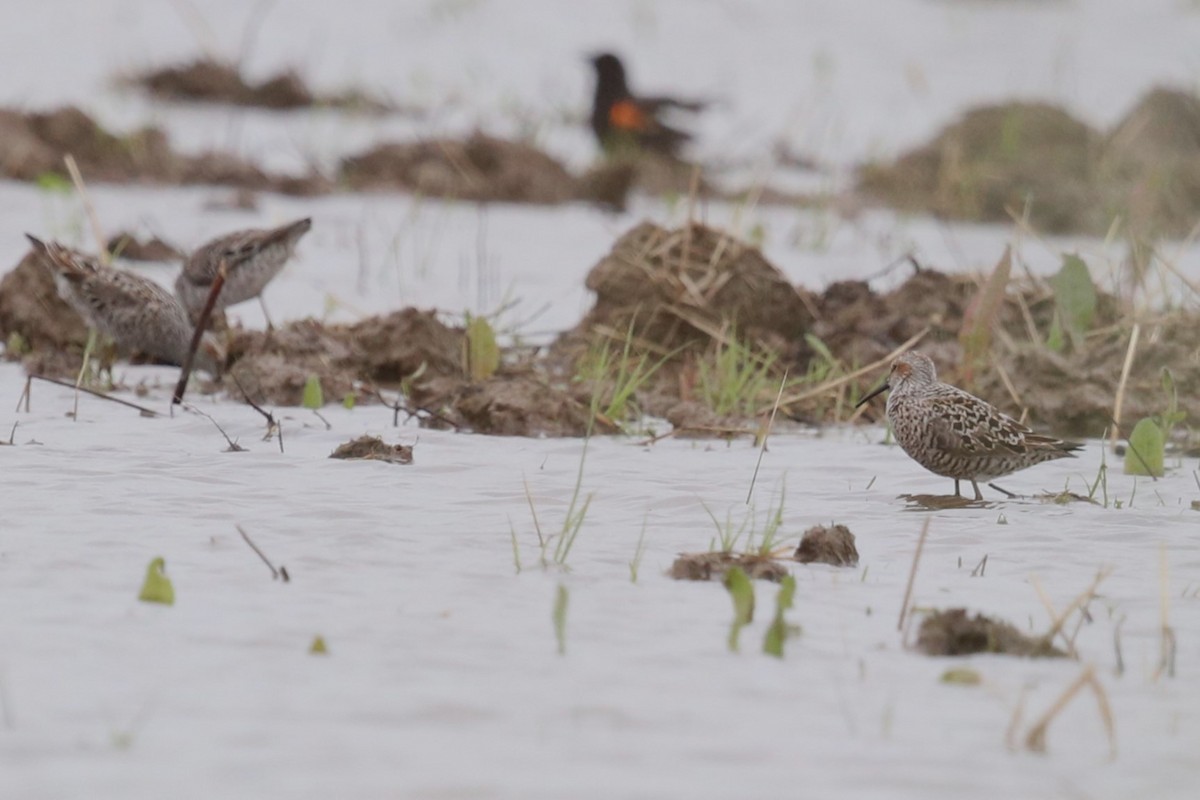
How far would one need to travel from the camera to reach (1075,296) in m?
7.21

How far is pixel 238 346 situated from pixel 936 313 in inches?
126

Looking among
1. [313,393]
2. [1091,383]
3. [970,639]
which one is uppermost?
A: [1091,383]

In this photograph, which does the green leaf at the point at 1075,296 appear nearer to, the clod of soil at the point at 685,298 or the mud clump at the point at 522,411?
the clod of soil at the point at 685,298

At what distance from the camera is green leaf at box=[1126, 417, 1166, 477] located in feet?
18.7

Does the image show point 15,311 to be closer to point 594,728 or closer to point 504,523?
point 504,523

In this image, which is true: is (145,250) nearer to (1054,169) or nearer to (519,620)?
(519,620)

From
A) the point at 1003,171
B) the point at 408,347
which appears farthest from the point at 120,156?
the point at 1003,171

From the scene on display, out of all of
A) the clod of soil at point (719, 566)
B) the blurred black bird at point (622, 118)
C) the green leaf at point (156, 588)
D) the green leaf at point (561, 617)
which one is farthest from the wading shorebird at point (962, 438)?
the blurred black bird at point (622, 118)

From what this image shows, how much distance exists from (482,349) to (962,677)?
11.8ft

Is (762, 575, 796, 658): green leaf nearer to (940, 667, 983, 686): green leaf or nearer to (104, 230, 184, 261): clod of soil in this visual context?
(940, 667, 983, 686): green leaf

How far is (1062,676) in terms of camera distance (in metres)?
3.54

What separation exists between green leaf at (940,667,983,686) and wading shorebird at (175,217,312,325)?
14.8 ft

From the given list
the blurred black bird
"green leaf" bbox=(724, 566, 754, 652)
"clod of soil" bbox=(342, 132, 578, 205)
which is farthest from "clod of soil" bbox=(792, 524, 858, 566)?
the blurred black bird

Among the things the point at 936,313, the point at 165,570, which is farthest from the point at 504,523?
the point at 936,313
